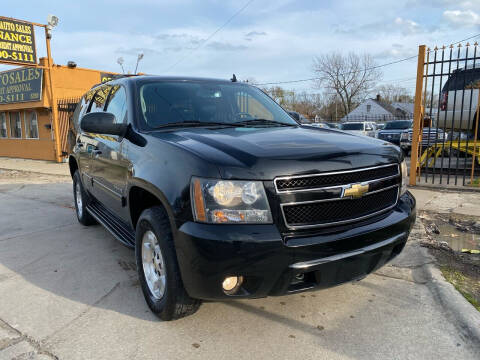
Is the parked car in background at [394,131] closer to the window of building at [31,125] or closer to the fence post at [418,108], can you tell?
the fence post at [418,108]

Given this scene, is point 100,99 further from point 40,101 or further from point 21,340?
point 40,101

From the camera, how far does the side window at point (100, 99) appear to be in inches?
171

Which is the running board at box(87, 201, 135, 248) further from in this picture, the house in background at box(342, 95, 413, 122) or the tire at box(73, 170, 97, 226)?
the house in background at box(342, 95, 413, 122)

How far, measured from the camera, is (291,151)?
240 centimetres

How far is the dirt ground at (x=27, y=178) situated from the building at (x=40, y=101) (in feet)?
9.81

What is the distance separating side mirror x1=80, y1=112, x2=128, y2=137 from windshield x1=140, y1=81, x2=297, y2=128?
223 mm

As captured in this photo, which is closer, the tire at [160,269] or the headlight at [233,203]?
the headlight at [233,203]

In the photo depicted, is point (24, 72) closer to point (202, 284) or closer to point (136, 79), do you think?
point (136, 79)

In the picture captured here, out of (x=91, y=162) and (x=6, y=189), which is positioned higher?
(x=91, y=162)

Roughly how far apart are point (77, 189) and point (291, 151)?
13.5 feet

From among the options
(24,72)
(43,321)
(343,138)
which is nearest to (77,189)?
(43,321)

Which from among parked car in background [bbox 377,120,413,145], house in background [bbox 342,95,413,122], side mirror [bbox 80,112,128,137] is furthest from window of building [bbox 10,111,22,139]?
house in background [bbox 342,95,413,122]

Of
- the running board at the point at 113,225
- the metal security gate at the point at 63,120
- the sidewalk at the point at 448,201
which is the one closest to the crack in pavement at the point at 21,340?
the running board at the point at 113,225

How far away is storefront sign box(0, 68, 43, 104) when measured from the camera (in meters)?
15.3
